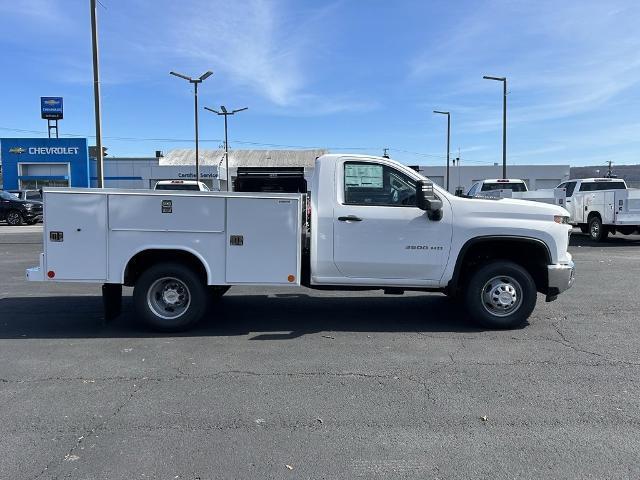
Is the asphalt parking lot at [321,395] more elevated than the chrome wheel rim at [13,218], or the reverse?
the chrome wheel rim at [13,218]

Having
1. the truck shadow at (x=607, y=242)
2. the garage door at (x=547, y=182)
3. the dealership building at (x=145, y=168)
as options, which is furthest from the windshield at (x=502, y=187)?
the garage door at (x=547, y=182)

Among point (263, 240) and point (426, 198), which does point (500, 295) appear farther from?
point (263, 240)

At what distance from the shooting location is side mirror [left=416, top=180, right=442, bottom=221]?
643cm

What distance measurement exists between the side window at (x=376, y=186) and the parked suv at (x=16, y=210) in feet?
81.9

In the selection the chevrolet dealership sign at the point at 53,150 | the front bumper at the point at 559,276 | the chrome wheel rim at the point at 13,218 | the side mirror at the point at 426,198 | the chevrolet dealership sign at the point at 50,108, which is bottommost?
→ the front bumper at the point at 559,276

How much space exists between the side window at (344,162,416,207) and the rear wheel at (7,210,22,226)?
25.3m

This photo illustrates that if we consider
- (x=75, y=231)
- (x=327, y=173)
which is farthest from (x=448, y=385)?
(x=75, y=231)

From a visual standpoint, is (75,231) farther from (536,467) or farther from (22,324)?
(536,467)

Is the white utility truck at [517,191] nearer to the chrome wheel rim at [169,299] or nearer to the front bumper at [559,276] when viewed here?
the front bumper at [559,276]

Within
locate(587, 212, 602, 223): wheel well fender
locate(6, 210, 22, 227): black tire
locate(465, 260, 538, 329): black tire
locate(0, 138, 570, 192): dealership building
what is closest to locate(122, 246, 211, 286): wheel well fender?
locate(0, 138, 570, 192): dealership building

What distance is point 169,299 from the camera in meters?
6.68

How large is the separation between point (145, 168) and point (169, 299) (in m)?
55.7

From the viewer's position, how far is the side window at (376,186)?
6703mm

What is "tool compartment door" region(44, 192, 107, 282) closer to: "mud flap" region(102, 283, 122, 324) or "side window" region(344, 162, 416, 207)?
"mud flap" region(102, 283, 122, 324)
